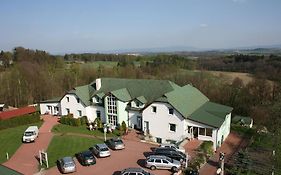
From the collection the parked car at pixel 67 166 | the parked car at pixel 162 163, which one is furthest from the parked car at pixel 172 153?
the parked car at pixel 67 166

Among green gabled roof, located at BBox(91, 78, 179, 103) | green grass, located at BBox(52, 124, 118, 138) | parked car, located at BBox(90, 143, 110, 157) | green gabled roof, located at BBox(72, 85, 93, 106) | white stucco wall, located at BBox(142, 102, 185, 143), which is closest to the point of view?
parked car, located at BBox(90, 143, 110, 157)

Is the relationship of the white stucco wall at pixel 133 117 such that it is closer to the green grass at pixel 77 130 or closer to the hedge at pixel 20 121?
the green grass at pixel 77 130

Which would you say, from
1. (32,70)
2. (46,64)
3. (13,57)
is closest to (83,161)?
(32,70)

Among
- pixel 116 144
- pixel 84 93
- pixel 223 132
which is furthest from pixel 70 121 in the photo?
pixel 223 132

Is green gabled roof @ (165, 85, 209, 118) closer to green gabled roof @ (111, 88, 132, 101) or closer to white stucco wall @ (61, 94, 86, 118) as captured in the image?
green gabled roof @ (111, 88, 132, 101)

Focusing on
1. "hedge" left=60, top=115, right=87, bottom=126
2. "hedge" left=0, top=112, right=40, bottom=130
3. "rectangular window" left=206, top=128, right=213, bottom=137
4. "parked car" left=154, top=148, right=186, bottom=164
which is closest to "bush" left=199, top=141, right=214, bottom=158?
"rectangular window" left=206, top=128, right=213, bottom=137

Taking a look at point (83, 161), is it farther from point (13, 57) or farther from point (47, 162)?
point (13, 57)
